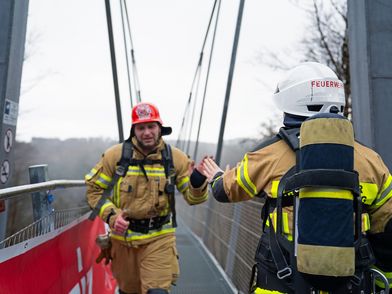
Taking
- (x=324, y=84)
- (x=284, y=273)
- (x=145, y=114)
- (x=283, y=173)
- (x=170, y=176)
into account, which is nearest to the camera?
(x=284, y=273)

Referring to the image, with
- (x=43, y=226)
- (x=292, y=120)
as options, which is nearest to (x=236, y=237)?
(x=43, y=226)

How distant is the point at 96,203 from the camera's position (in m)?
4.35

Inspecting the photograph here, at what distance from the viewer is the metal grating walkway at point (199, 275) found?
585 cm

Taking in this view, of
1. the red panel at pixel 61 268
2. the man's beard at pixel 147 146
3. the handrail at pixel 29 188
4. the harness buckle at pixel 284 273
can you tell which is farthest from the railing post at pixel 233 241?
the harness buckle at pixel 284 273

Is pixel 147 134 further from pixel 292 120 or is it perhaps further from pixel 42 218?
pixel 292 120

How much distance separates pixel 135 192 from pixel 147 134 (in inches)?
19.4

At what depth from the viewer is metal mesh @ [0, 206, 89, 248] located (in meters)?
2.84

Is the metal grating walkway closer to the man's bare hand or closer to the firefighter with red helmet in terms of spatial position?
the firefighter with red helmet

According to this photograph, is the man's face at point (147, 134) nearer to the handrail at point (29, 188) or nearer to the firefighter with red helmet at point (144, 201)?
the firefighter with red helmet at point (144, 201)

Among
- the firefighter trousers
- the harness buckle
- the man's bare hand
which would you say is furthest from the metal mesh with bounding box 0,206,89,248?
the harness buckle

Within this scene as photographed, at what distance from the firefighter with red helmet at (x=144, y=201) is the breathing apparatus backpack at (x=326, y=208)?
2039 mm

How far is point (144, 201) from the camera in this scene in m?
4.21

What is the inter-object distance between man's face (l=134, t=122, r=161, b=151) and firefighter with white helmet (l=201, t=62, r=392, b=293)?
1.85 meters

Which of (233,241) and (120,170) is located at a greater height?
(120,170)
